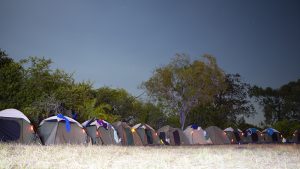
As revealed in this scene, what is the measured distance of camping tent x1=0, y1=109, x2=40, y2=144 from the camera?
688 inches

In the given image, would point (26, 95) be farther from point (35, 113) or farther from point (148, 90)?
point (148, 90)

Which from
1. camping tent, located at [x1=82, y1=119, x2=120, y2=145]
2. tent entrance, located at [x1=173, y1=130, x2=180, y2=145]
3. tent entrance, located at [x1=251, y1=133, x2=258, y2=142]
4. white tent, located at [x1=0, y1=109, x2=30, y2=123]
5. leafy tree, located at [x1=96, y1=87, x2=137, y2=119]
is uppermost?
leafy tree, located at [x1=96, y1=87, x2=137, y2=119]

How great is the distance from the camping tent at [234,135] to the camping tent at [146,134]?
36.3 ft

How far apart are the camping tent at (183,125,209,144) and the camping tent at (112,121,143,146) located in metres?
7.02

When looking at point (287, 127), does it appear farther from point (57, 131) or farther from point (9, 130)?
point (9, 130)

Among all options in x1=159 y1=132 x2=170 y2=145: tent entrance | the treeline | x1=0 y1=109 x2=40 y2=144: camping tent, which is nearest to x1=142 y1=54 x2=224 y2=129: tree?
the treeline

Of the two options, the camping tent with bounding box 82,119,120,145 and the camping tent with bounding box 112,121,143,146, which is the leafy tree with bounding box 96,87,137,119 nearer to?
the camping tent with bounding box 112,121,143,146

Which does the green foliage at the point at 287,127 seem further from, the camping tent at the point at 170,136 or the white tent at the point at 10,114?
the white tent at the point at 10,114

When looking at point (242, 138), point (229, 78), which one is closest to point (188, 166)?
point (242, 138)

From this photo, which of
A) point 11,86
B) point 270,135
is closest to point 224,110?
point 270,135

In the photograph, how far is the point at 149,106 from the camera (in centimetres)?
4819

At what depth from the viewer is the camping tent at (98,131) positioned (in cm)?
2241

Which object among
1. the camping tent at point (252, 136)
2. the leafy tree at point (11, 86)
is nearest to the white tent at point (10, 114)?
the leafy tree at point (11, 86)

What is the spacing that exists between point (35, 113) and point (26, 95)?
1.71 metres
